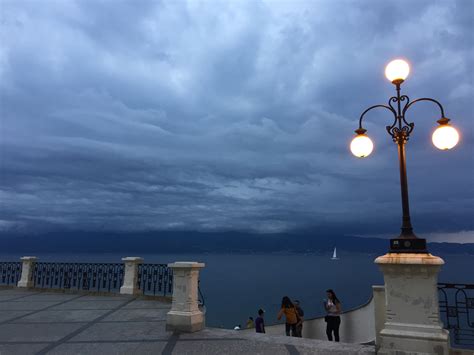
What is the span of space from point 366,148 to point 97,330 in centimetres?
707

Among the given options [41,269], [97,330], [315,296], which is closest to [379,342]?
[97,330]

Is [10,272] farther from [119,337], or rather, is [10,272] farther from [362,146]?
[362,146]

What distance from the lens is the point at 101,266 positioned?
47.7ft

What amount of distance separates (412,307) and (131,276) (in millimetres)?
10363

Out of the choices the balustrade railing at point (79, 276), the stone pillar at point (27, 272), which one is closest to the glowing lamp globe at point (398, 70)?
the balustrade railing at point (79, 276)

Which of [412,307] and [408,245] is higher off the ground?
[408,245]

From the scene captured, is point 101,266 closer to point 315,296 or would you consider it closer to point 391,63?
point 391,63

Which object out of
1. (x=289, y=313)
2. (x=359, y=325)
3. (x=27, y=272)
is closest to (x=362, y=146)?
(x=289, y=313)

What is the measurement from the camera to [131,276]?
528 inches

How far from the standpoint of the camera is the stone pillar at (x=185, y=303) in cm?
798

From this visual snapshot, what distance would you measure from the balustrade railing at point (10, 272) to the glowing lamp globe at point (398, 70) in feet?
58.5

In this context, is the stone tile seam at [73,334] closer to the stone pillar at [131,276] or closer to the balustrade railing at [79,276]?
the stone pillar at [131,276]

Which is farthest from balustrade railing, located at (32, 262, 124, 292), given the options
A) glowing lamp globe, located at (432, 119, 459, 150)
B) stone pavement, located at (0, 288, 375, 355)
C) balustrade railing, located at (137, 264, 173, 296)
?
glowing lamp globe, located at (432, 119, 459, 150)

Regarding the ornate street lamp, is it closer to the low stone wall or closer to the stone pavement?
the stone pavement
